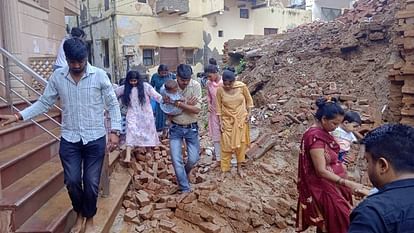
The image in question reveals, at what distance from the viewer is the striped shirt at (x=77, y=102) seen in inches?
131

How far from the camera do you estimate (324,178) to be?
3.20 meters

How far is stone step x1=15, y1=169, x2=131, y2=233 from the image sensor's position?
3419mm

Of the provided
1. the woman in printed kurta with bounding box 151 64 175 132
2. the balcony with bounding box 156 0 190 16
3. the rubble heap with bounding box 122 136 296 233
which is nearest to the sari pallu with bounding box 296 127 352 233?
the rubble heap with bounding box 122 136 296 233

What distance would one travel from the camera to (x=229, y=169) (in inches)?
236

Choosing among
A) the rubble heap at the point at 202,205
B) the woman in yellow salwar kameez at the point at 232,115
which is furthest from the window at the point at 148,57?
the woman in yellow salwar kameez at the point at 232,115

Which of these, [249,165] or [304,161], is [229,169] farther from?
[304,161]

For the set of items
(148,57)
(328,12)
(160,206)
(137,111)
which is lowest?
(160,206)

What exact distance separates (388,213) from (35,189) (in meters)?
3.20

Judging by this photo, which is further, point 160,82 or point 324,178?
point 160,82

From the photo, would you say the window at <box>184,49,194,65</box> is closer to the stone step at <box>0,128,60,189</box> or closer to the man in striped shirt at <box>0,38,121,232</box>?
the stone step at <box>0,128,60,189</box>

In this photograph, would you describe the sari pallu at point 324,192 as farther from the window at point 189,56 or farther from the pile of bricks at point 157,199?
the window at point 189,56

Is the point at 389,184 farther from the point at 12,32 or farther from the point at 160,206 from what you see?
the point at 12,32

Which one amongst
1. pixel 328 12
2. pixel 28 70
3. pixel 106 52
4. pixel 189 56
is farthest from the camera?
pixel 328 12

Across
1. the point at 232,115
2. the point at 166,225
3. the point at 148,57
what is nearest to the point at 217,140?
the point at 232,115
